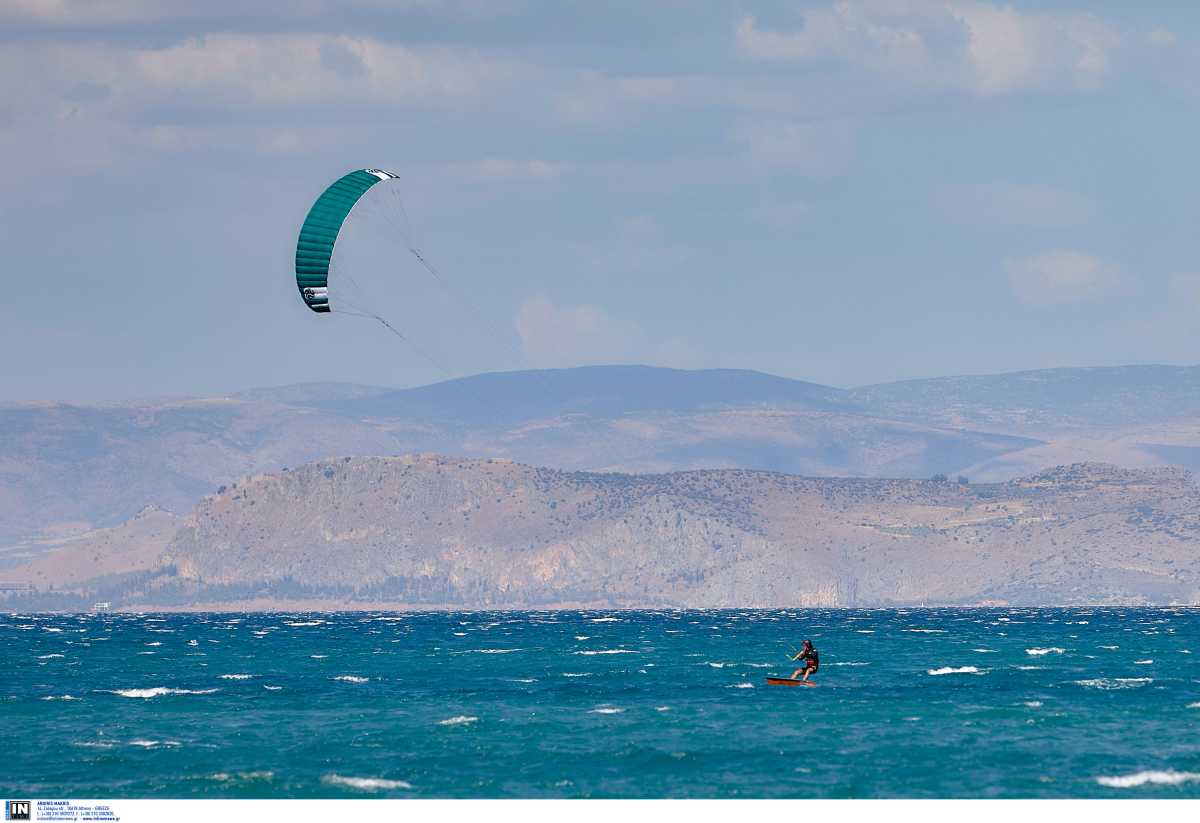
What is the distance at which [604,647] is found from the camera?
190 metres

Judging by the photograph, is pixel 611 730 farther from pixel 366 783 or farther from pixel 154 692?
pixel 154 692

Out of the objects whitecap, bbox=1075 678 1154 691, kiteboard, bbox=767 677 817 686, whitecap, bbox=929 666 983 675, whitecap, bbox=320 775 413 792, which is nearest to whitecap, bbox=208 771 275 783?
whitecap, bbox=320 775 413 792

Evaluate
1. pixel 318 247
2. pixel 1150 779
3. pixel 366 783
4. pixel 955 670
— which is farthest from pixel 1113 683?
pixel 366 783

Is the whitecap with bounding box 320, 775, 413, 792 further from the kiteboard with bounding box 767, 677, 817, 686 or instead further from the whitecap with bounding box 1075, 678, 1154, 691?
the whitecap with bounding box 1075, 678, 1154, 691

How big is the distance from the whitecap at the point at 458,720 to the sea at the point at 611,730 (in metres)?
0.41

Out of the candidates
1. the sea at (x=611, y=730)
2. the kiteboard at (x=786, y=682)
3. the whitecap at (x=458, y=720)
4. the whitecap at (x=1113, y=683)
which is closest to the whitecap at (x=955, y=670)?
the sea at (x=611, y=730)

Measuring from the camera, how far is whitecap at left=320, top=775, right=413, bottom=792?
3086 inches

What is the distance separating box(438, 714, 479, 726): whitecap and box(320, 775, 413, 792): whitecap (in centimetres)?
1905

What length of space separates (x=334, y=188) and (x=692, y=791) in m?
52.9

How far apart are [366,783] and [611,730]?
19.4m
